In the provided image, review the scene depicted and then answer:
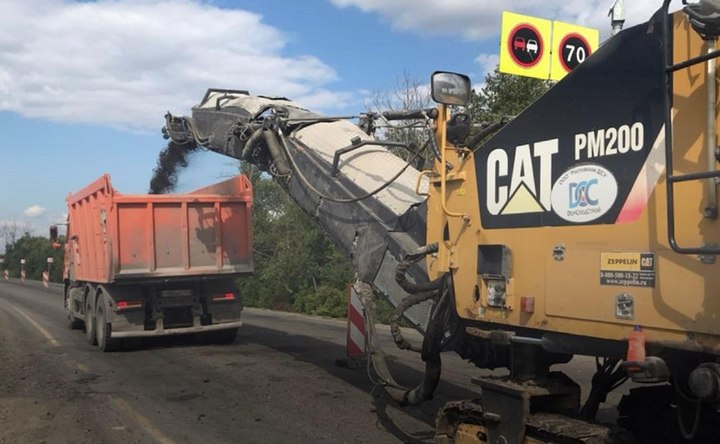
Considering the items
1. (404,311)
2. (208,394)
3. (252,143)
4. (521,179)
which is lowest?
(208,394)

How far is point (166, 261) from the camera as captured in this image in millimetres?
11781

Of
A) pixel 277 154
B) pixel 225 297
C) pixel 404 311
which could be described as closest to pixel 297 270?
pixel 225 297

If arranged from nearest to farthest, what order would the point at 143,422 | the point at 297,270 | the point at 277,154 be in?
the point at 143,422
the point at 277,154
the point at 297,270

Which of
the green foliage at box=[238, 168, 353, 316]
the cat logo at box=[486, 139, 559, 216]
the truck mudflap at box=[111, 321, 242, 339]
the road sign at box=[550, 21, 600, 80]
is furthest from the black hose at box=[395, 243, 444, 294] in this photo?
the green foliage at box=[238, 168, 353, 316]

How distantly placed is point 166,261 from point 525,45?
7.55m

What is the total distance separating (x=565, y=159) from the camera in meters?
3.71

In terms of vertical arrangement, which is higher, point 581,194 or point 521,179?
point 521,179

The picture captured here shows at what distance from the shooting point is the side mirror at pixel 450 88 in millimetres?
4754

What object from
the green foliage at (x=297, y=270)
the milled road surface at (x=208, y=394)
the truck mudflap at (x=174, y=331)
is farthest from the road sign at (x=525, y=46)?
the green foliage at (x=297, y=270)

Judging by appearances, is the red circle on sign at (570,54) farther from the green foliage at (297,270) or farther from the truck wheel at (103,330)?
the green foliage at (297,270)

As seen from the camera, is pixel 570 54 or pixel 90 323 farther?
pixel 90 323

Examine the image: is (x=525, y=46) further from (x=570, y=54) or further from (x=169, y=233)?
(x=169, y=233)

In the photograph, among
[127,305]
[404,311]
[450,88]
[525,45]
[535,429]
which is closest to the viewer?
[535,429]

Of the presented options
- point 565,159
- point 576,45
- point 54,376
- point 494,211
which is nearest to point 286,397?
point 54,376
